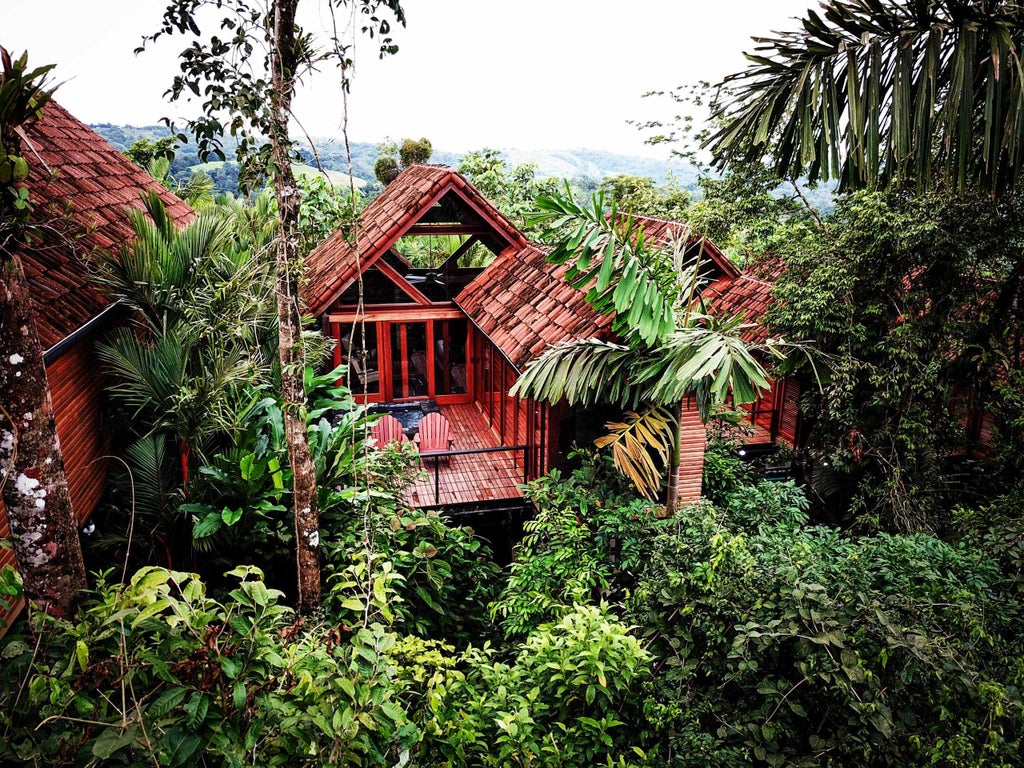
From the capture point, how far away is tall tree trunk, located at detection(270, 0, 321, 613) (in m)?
4.86

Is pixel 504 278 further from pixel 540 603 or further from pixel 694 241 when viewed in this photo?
pixel 540 603

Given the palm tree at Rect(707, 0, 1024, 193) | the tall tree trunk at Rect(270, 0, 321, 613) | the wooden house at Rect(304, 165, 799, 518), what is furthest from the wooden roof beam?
the palm tree at Rect(707, 0, 1024, 193)

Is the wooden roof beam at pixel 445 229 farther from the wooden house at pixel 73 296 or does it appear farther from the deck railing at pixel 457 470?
the wooden house at pixel 73 296

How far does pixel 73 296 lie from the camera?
6.20 m

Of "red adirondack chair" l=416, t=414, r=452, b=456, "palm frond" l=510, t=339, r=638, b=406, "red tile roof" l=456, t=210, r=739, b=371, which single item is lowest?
"red adirondack chair" l=416, t=414, r=452, b=456

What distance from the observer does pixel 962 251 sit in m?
8.80

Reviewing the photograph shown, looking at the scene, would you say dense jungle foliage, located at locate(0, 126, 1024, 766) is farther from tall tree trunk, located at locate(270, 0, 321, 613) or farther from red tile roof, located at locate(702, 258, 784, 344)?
red tile roof, located at locate(702, 258, 784, 344)

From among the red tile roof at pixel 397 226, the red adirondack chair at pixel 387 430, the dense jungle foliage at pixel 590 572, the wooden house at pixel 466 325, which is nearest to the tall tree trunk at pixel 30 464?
the dense jungle foliage at pixel 590 572

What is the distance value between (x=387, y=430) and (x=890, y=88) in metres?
8.86

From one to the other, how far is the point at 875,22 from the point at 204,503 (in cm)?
729

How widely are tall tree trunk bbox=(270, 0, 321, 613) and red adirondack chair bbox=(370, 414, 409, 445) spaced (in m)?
5.82

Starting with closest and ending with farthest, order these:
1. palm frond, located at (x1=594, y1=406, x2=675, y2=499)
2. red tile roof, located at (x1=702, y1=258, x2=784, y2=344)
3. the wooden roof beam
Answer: palm frond, located at (x1=594, y1=406, x2=675, y2=499), the wooden roof beam, red tile roof, located at (x1=702, y1=258, x2=784, y2=344)

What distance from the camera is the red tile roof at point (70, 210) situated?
569cm

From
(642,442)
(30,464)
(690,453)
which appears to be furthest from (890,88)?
(30,464)
